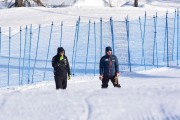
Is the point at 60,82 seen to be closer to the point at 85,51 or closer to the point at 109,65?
the point at 109,65

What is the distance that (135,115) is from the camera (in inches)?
293

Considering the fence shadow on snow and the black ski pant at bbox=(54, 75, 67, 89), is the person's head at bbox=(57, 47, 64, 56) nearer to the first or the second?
the black ski pant at bbox=(54, 75, 67, 89)

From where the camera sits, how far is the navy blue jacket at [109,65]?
1142cm

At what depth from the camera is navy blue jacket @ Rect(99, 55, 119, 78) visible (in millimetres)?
11422

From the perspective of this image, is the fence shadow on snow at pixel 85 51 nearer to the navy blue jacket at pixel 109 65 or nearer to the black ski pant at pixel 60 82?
the black ski pant at pixel 60 82

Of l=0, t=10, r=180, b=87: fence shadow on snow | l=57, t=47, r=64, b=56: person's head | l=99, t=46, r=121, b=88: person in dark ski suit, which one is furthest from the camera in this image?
l=0, t=10, r=180, b=87: fence shadow on snow

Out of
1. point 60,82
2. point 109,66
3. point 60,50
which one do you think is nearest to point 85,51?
point 60,82

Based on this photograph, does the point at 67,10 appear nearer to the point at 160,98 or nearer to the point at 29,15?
the point at 29,15

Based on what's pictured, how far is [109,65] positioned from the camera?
11422 mm

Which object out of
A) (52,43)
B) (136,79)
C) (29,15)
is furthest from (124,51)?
(29,15)

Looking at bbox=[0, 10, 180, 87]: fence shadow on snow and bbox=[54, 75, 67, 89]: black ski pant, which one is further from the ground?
A: bbox=[0, 10, 180, 87]: fence shadow on snow

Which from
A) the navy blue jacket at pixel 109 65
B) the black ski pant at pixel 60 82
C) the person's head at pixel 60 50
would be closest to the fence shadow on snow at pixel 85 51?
the black ski pant at pixel 60 82

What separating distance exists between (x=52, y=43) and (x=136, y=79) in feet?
31.2

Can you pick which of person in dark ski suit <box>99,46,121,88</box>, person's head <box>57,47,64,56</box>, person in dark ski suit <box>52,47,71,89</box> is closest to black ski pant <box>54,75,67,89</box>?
person in dark ski suit <box>52,47,71,89</box>
